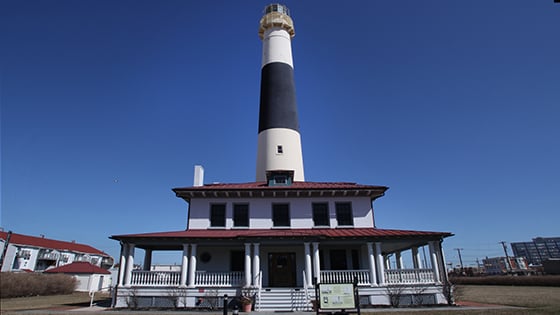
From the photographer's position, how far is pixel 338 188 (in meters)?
19.0

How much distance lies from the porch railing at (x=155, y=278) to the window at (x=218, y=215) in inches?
143

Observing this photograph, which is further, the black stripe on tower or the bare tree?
the black stripe on tower

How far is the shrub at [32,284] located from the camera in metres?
23.1

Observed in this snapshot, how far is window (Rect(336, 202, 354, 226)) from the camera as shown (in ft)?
63.1

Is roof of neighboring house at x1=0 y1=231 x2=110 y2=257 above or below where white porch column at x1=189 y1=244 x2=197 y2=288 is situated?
above

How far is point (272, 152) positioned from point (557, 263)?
42.6 meters

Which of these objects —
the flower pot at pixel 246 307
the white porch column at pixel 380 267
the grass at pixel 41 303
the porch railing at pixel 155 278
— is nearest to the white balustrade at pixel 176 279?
the porch railing at pixel 155 278

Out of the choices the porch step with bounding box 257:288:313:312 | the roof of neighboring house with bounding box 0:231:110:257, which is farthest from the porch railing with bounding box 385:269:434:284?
the roof of neighboring house with bounding box 0:231:110:257

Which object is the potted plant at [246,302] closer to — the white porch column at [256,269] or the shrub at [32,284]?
the white porch column at [256,269]

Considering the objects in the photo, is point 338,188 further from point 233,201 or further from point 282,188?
point 233,201

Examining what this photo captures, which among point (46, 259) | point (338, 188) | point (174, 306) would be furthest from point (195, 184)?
point (46, 259)

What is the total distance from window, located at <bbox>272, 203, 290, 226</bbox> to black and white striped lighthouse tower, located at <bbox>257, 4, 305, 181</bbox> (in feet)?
13.4

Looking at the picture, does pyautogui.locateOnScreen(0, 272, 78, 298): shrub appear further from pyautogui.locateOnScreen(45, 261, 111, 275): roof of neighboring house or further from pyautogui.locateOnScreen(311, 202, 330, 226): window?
pyautogui.locateOnScreen(311, 202, 330, 226): window

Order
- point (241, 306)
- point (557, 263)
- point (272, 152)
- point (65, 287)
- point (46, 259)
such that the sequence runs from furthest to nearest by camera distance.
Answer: point (46, 259) → point (557, 263) → point (65, 287) → point (272, 152) → point (241, 306)
